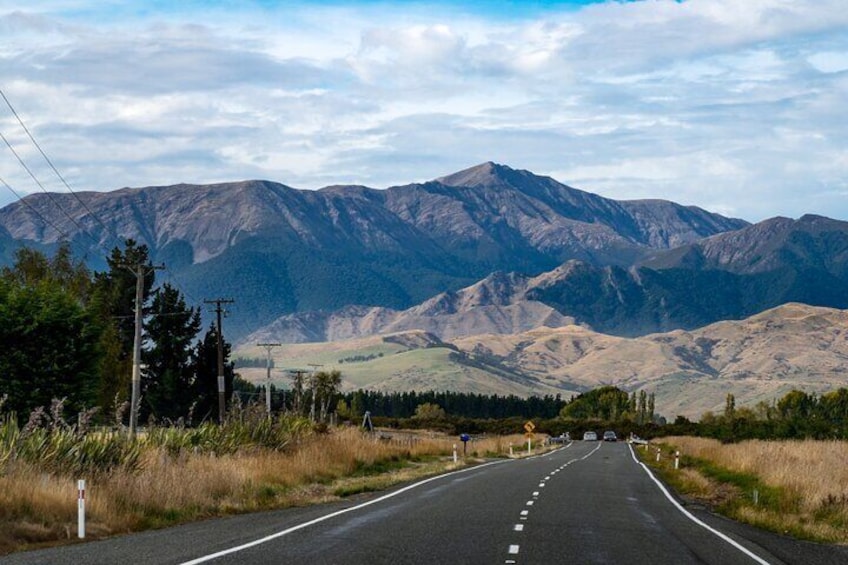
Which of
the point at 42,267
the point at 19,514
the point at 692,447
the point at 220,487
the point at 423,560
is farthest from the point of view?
the point at 42,267

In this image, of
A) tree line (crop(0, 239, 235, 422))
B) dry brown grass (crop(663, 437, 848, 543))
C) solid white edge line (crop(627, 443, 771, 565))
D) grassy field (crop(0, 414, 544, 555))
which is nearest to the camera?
solid white edge line (crop(627, 443, 771, 565))

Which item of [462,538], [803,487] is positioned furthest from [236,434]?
[462,538]

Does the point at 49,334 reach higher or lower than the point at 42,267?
lower

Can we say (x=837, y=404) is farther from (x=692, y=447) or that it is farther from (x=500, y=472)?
(x=500, y=472)

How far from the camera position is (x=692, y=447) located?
7431cm

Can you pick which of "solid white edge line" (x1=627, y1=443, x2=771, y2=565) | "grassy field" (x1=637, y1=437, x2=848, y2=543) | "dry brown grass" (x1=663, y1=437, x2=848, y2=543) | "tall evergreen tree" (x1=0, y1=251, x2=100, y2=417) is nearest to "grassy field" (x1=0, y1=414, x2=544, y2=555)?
"solid white edge line" (x1=627, y1=443, x2=771, y2=565)

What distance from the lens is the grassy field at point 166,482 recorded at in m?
19.7

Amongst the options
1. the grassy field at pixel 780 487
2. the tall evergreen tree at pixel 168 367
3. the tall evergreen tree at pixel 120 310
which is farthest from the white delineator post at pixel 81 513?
the tall evergreen tree at pixel 168 367

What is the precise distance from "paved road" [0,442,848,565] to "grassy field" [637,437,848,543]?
3.39 feet

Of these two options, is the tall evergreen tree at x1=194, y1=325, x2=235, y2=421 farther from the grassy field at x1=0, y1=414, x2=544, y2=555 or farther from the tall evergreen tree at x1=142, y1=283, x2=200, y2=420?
the grassy field at x1=0, y1=414, x2=544, y2=555

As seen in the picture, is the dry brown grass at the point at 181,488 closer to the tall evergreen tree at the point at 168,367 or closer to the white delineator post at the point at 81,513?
the white delineator post at the point at 81,513

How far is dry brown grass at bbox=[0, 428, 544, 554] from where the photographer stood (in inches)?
770

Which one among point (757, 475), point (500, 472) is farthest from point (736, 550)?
point (500, 472)

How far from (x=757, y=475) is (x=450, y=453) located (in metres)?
27.6
